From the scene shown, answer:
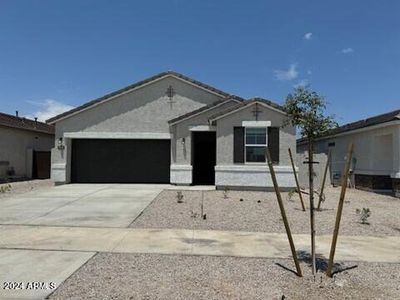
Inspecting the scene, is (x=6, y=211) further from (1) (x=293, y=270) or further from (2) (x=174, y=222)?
(1) (x=293, y=270)

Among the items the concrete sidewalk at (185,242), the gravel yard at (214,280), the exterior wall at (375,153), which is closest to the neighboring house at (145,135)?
the exterior wall at (375,153)

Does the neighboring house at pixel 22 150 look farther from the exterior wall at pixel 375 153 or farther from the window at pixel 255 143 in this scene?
the exterior wall at pixel 375 153

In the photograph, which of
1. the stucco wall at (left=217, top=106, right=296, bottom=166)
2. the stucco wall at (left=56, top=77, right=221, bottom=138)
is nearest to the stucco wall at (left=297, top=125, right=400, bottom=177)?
the stucco wall at (left=217, top=106, right=296, bottom=166)

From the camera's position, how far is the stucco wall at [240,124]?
1742 cm

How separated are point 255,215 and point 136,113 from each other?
11435mm

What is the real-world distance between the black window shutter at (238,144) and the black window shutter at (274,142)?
1264 millimetres

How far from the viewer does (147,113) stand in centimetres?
2095

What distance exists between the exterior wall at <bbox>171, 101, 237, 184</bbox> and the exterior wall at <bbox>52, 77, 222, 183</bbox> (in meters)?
1.35

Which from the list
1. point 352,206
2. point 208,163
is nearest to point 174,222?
point 352,206

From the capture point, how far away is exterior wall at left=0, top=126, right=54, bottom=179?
23750 millimetres

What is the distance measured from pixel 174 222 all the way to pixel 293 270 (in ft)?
14.9

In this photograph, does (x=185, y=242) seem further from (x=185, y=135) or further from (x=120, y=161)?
(x=120, y=161)

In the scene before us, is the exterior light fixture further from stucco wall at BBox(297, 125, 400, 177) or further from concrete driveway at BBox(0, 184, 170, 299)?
stucco wall at BBox(297, 125, 400, 177)

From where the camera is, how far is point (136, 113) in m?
21.0
